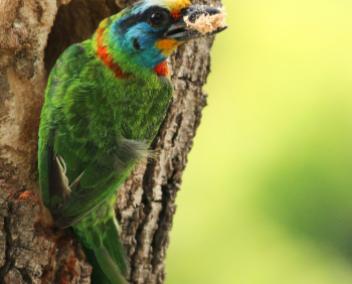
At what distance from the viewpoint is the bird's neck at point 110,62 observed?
4.20 meters

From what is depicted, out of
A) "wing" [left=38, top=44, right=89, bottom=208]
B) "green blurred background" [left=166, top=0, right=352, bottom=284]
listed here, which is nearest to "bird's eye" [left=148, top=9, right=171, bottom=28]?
"wing" [left=38, top=44, right=89, bottom=208]

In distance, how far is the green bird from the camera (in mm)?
3973

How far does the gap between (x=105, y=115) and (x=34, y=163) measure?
39 cm

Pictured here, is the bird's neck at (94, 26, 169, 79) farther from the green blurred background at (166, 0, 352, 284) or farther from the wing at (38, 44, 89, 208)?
the green blurred background at (166, 0, 352, 284)

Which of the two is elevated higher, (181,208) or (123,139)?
(123,139)

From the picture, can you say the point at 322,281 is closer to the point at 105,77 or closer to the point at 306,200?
the point at 306,200

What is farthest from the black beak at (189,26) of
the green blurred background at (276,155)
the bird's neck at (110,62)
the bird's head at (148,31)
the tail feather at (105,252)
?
the green blurred background at (276,155)

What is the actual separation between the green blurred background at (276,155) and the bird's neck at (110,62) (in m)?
2.83

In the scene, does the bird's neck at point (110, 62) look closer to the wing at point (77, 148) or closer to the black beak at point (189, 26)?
the wing at point (77, 148)

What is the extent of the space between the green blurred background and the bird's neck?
2.83 m

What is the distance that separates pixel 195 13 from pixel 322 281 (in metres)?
3.91

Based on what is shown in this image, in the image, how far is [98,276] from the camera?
4145mm

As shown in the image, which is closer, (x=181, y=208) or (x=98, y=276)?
(x=98, y=276)

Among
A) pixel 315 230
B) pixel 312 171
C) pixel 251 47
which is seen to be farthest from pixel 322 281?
pixel 251 47
